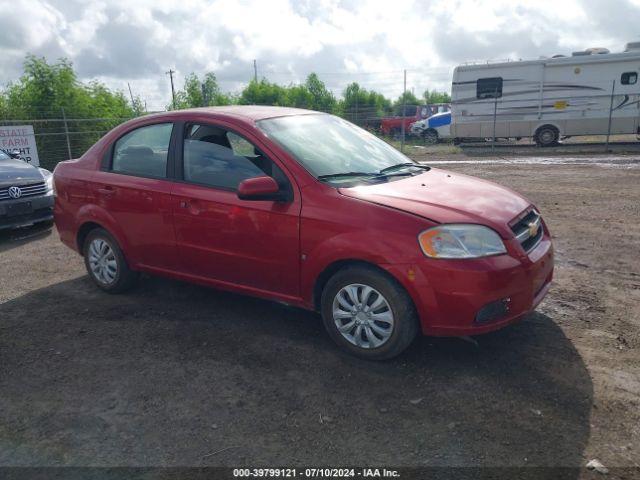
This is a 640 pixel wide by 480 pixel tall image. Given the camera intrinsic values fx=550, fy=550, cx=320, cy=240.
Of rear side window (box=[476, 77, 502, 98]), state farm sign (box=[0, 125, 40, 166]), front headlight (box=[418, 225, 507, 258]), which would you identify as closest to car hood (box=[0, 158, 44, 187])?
state farm sign (box=[0, 125, 40, 166])

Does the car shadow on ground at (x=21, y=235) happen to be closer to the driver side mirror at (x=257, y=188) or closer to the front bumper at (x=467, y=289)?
the driver side mirror at (x=257, y=188)

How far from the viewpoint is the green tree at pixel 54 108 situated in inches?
628

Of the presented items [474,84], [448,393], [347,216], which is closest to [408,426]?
[448,393]

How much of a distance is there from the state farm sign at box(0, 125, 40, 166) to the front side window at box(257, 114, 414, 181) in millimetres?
10766

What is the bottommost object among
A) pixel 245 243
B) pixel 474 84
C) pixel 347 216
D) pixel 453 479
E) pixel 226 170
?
pixel 453 479

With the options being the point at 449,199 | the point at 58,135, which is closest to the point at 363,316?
the point at 449,199

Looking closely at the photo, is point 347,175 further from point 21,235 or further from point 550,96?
point 550,96

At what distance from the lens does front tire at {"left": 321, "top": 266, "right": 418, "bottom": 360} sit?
3521 mm

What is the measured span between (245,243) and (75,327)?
1.69 m

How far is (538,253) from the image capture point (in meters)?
3.75

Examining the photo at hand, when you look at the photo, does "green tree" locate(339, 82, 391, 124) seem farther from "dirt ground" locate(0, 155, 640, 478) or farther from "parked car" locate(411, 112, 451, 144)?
"dirt ground" locate(0, 155, 640, 478)

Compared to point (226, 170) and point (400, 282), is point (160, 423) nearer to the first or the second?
point (400, 282)

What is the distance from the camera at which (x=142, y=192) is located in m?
4.67

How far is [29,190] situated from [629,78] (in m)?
18.8
